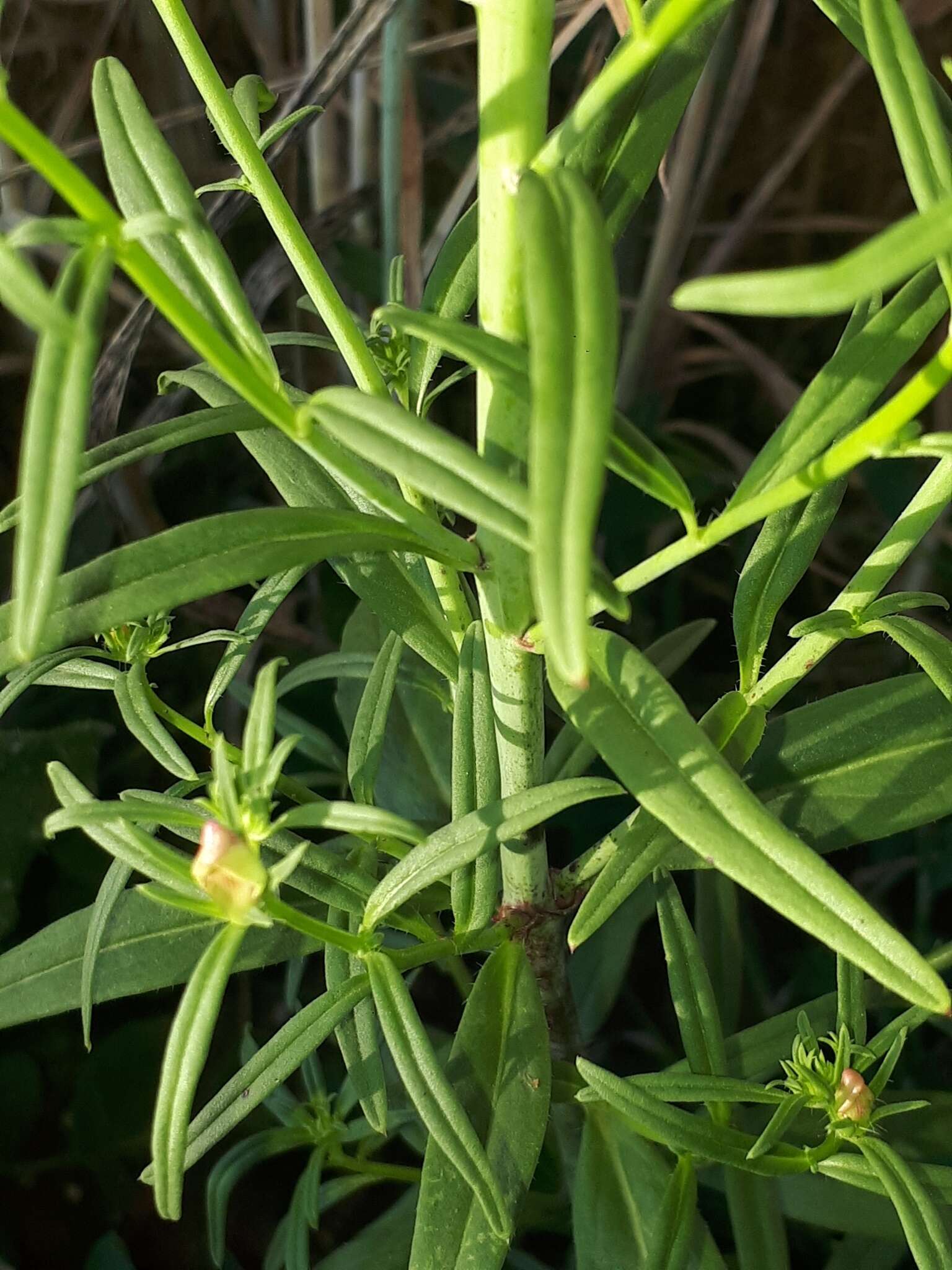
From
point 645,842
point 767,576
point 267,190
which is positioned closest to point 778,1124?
point 645,842

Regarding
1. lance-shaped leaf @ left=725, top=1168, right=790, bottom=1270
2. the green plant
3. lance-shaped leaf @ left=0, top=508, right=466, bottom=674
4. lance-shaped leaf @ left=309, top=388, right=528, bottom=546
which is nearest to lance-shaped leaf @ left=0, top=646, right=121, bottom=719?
the green plant

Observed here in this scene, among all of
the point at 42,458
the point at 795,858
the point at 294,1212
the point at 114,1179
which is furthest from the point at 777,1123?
the point at 114,1179

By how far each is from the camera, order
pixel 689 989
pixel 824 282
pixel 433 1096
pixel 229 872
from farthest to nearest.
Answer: pixel 689 989
pixel 433 1096
pixel 229 872
pixel 824 282

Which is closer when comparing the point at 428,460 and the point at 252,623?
the point at 428,460

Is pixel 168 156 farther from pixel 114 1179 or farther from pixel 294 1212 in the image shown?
pixel 114 1179

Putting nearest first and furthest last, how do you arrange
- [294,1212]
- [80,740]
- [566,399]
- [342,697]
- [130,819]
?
[566,399] < [130,819] < [294,1212] < [342,697] < [80,740]

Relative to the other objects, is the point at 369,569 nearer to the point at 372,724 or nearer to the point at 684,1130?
the point at 372,724

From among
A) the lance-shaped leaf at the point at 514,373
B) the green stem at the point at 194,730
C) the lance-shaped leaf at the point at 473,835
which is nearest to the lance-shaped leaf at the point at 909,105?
the lance-shaped leaf at the point at 514,373

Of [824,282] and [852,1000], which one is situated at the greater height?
→ [824,282]
